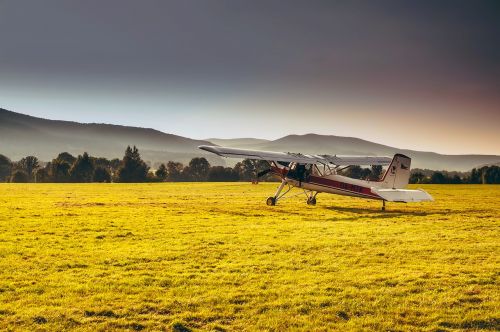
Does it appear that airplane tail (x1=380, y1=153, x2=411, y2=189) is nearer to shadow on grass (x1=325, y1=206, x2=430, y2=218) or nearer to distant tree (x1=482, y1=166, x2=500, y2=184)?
shadow on grass (x1=325, y1=206, x2=430, y2=218)

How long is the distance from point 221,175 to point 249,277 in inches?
3231

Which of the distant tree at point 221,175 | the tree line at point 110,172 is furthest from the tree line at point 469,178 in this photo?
the distant tree at point 221,175

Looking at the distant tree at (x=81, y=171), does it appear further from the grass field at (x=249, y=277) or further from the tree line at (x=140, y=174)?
the grass field at (x=249, y=277)

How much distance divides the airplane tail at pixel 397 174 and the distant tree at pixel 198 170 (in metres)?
77.7

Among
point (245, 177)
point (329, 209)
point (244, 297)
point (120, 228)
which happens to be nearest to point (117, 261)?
point (244, 297)

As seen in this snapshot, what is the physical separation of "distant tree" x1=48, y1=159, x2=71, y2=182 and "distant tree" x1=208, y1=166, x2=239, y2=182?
28918mm

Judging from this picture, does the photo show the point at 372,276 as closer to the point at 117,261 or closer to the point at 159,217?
the point at 117,261

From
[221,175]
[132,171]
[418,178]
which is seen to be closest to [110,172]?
[132,171]

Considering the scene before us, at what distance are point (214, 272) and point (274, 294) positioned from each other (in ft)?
6.88

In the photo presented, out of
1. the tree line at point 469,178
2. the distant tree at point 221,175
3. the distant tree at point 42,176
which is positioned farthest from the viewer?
the distant tree at point 221,175

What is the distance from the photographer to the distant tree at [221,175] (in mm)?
90562

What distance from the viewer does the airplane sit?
74.1 ft

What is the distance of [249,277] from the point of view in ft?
31.2

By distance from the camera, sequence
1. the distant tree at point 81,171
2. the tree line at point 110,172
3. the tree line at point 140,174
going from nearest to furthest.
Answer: the tree line at point 140,174
the tree line at point 110,172
the distant tree at point 81,171
